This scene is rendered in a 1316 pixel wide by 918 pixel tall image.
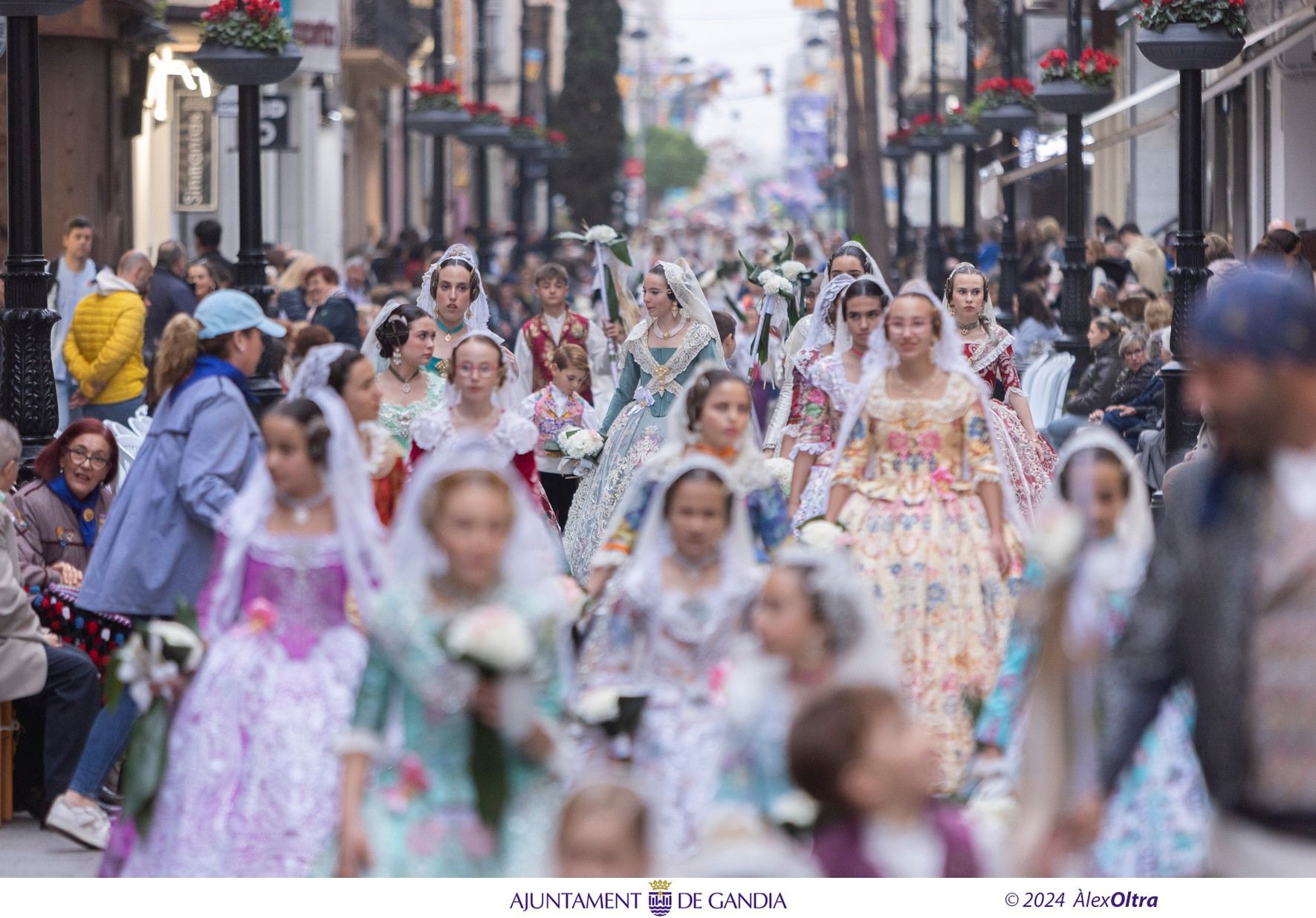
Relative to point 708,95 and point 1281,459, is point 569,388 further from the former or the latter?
Result: point 708,95

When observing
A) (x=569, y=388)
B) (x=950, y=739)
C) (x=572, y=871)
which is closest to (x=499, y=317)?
(x=569, y=388)

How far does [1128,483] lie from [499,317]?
57.5 ft

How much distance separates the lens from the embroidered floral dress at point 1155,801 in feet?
18.1

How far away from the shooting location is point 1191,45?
13273 mm

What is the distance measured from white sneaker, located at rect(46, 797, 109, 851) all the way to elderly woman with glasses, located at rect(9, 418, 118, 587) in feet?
4.38

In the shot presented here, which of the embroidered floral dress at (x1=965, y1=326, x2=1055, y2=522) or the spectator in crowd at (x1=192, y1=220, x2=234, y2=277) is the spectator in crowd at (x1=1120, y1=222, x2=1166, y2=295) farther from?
the embroidered floral dress at (x1=965, y1=326, x2=1055, y2=522)

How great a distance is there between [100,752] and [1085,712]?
420 centimetres

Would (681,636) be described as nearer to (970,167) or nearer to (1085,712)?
(1085,712)

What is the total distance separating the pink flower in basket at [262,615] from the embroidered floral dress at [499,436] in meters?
3.14

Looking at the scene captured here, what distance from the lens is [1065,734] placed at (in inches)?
193

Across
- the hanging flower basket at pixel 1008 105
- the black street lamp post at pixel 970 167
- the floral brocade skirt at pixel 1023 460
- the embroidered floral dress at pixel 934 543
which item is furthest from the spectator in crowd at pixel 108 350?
the black street lamp post at pixel 970 167

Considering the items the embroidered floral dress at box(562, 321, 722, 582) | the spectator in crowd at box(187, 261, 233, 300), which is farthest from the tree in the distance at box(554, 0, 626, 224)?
the embroidered floral dress at box(562, 321, 722, 582)

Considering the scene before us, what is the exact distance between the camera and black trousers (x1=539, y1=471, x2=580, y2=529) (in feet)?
44.1

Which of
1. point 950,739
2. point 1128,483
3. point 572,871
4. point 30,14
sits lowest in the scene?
point 950,739
